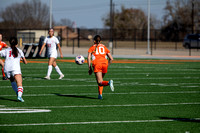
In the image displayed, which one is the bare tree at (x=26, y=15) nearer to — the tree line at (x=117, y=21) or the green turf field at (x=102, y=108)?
the tree line at (x=117, y=21)

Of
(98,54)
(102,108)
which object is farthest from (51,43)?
(102,108)

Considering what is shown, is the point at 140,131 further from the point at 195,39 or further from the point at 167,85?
the point at 195,39

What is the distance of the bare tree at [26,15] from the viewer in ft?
260

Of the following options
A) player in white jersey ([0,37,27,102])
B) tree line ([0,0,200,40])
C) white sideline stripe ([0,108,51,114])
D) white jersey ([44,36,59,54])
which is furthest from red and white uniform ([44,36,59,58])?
tree line ([0,0,200,40])

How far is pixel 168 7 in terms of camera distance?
89.4m

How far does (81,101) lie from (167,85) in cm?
475

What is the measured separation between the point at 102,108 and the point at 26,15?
251 ft

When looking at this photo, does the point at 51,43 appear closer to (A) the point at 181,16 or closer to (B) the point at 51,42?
(B) the point at 51,42

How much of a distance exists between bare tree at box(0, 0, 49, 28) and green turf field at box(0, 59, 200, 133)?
64.5 metres

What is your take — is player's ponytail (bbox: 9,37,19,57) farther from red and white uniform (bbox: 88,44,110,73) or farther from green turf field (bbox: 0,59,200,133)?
red and white uniform (bbox: 88,44,110,73)

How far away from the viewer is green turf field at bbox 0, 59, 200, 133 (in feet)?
24.0

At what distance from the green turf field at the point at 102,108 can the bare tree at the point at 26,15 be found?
212 ft

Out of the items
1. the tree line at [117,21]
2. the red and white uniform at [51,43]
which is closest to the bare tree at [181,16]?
the tree line at [117,21]

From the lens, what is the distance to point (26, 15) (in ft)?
273
